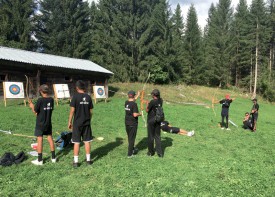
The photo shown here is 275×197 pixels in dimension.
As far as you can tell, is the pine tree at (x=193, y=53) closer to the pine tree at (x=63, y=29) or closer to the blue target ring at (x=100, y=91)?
the pine tree at (x=63, y=29)

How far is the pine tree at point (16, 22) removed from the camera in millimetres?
35062

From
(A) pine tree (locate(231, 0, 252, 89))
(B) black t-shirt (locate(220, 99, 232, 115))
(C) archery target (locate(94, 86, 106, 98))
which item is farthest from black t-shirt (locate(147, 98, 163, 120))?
(A) pine tree (locate(231, 0, 252, 89))

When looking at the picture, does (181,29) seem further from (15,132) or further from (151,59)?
(15,132)

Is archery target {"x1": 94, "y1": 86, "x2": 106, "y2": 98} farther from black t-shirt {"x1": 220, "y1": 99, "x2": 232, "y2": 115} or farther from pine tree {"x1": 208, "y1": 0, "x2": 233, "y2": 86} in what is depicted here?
pine tree {"x1": 208, "y1": 0, "x2": 233, "y2": 86}

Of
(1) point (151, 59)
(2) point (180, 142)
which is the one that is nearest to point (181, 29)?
(1) point (151, 59)

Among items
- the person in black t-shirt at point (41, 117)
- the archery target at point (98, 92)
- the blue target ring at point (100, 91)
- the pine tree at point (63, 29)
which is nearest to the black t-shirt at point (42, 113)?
the person in black t-shirt at point (41, 117)

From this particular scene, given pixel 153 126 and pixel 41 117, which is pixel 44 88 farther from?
pixel 153 126

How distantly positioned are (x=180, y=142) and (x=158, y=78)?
30.8 meters

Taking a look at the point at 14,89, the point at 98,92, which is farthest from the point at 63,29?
the point at 14,89

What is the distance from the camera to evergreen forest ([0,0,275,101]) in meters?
38.0

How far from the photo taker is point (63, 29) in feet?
133

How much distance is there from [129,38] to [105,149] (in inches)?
1344

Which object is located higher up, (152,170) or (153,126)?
(153,126)

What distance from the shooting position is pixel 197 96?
32375mm
